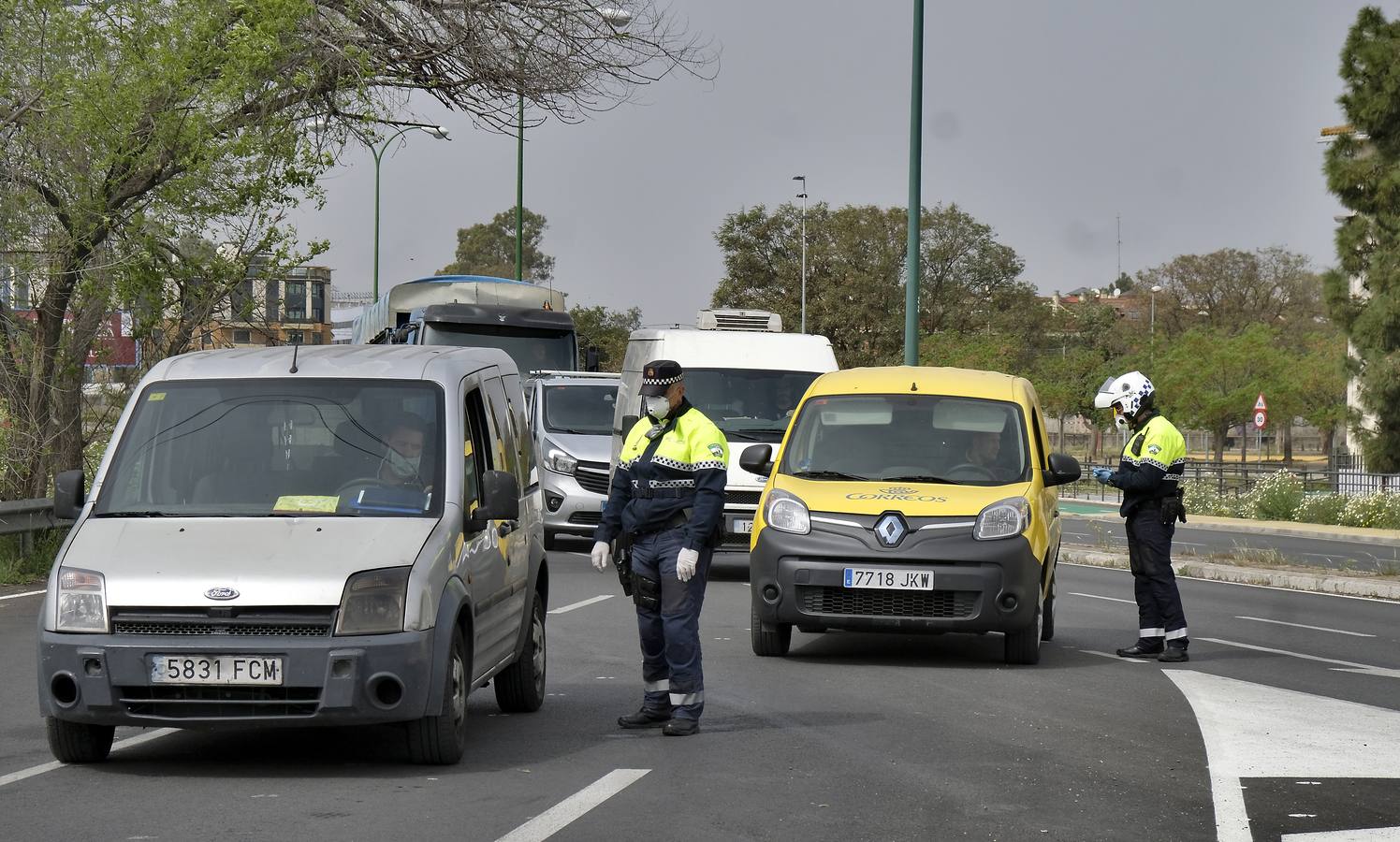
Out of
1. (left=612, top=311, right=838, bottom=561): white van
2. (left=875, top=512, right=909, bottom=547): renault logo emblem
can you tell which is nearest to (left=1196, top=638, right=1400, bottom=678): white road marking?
(left=875, top=512, right=909, bottom=547): renault logo emblem

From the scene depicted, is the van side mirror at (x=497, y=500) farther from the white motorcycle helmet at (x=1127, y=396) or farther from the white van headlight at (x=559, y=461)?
the white van headlight at (x=559, y=461)

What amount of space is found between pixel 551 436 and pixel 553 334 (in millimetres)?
6132

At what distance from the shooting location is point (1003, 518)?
11.5m

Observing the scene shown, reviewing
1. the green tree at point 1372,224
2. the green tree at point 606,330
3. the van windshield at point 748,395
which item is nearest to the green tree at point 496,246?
the green tree at point 606,330

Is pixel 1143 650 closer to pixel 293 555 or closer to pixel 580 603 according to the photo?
pixel 580 603

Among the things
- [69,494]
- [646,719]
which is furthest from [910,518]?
[69,494]

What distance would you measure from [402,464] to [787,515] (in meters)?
4.14

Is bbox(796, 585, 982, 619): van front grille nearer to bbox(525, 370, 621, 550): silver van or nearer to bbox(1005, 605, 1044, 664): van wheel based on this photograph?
bbox(1005, 605, 1044, 664): van wheel

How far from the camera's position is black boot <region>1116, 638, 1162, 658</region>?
12312 mm

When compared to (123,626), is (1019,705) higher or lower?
lower

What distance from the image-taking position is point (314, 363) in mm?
8453

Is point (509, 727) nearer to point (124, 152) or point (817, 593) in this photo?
point (817, 593)

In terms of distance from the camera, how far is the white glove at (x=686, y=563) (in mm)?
8547

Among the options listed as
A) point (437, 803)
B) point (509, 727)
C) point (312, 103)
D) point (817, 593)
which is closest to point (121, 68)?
point (312, 103)
